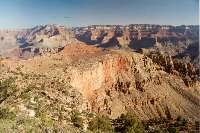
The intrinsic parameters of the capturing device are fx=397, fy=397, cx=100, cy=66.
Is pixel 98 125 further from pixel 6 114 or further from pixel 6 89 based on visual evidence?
pixel 6 89

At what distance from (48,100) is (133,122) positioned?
398 inches

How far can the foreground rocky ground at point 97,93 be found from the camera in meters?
24.6

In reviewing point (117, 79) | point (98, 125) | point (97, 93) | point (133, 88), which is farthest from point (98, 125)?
point (133, 88)

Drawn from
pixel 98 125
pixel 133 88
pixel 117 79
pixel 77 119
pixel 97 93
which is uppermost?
pixel 77 119

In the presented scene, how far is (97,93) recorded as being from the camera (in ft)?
205

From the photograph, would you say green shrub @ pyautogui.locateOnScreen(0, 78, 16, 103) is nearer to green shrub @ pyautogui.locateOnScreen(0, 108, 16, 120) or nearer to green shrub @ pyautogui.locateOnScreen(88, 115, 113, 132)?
green shrub @ pyautogui.locateOnScreen(0, 108, 16, 120)

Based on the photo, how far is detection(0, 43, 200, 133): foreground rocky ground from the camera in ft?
80.6

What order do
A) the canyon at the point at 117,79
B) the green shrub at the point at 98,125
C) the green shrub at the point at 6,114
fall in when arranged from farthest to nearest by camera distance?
the canyon at the point at 117,79, the green shrub at the point at 98,125, the green shrub at the point at 6,114

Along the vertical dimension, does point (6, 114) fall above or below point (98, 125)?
above

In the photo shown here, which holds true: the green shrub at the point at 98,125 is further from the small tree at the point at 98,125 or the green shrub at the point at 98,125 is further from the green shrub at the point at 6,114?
the green shrub at the point at 6,114

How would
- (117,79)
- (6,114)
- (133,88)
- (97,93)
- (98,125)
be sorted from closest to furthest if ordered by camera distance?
(6,114), (98,125), (97,93), (117,79), (133,88)

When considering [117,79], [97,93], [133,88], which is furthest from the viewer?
[133,88]

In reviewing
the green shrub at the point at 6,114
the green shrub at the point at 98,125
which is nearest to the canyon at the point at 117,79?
the green shrub at the point at 98,125

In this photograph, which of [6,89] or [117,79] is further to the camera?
[117,79]
